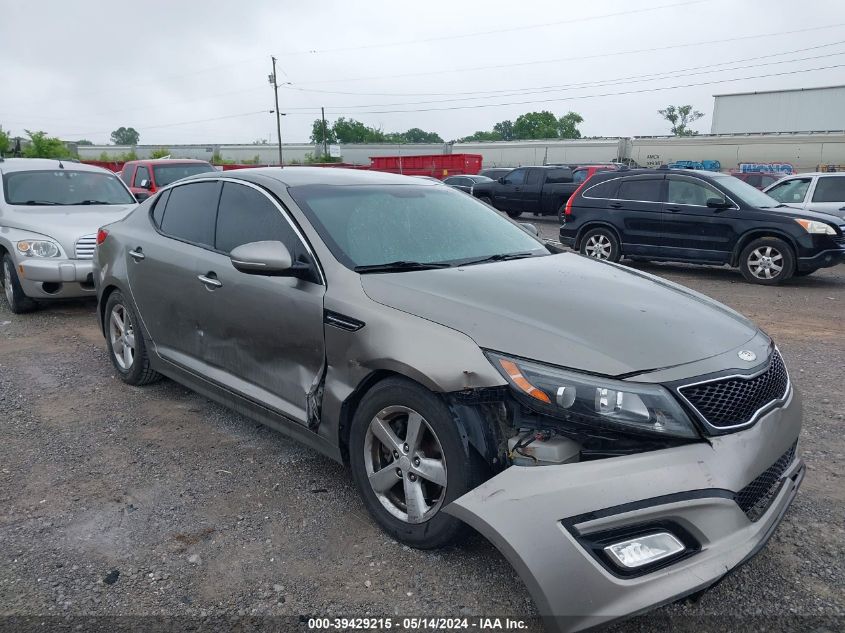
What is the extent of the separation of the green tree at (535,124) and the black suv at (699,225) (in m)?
86.9

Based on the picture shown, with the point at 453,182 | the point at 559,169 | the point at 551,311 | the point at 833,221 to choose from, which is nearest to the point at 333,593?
the point at 551,311

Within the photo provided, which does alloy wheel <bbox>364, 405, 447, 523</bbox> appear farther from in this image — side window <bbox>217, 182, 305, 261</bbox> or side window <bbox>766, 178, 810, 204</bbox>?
side window <bbox>766, 178, 810, 204</bbox>

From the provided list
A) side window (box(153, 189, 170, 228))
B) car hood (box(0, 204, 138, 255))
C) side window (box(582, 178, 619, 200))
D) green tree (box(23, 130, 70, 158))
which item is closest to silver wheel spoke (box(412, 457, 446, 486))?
side window (box(153, 189, 170, 228))

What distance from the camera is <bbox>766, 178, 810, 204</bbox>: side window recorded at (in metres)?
12.3

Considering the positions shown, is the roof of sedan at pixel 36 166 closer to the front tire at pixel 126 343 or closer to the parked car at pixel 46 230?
the parked car at pixel 46 230

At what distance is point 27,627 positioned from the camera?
2479 mm

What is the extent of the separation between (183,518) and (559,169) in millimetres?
18218

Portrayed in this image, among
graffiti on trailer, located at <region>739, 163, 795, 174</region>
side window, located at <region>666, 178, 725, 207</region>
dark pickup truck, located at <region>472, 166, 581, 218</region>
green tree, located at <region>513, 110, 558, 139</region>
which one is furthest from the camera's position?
green tree, located at <region>513, 110, 558, 139</region>

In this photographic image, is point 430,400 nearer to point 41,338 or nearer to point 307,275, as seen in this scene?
point 307,275

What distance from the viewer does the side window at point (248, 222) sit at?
3541 mm

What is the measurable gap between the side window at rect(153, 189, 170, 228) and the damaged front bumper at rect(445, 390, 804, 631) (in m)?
3.35

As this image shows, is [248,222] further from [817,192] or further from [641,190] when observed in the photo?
[817,192]

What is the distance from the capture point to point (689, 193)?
1065cm

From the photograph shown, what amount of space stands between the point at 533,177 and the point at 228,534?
18326 mm
